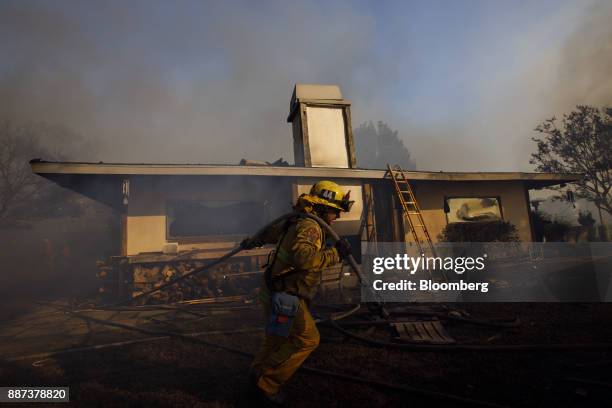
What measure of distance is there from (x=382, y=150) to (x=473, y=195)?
8663 centimetres

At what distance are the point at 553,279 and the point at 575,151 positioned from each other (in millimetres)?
20363

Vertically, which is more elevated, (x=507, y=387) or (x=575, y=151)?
(x=575, y=151)

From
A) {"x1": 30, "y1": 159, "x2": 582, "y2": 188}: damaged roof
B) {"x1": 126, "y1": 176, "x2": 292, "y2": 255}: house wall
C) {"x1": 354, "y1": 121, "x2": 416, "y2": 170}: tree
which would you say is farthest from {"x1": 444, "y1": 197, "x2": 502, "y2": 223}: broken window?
{"x1": 354, "y1": 121, "x2": 416, "y2": 170}: tree

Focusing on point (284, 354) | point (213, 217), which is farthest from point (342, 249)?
point (213, 217)

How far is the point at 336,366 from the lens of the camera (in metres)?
3.57

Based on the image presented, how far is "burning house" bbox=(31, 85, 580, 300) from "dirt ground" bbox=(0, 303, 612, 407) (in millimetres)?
2543

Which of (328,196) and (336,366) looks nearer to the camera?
(328,196)

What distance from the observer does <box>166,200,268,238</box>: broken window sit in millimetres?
8617

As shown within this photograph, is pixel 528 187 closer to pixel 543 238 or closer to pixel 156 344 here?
pixel 543 238

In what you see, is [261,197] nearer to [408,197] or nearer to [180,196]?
[180,196]

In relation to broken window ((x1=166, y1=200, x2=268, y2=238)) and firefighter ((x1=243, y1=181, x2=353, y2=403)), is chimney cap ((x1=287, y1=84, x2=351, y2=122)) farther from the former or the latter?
firefighter ((x1=243, y1=181, x2=353, y2=403))

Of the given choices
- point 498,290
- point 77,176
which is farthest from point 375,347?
point 77,176

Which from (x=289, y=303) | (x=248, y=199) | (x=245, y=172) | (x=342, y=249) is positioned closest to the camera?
(x=289, y=303)

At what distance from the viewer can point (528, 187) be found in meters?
12.2
